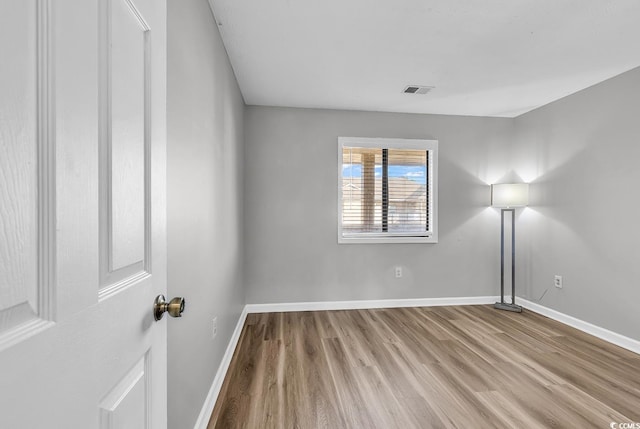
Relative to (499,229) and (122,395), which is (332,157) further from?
(122,395)

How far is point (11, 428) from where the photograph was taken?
341 millimetres

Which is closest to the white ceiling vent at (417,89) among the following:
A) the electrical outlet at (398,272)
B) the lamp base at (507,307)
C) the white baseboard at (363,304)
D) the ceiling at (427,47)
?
the ceiling at (427,47)

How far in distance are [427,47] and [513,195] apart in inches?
85.9

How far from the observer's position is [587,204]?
2961 millimetres

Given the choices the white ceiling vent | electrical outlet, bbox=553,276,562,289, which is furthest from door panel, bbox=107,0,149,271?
electrical outlet, bbox=553,276,562,289

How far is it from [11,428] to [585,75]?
12.9 ft

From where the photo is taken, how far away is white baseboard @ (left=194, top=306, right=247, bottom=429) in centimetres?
161

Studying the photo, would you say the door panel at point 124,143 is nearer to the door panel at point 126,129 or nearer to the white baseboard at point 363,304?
the door panel at point 126,129

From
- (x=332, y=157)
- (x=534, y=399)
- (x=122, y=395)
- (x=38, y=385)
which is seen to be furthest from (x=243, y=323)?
(x=38, y=385)

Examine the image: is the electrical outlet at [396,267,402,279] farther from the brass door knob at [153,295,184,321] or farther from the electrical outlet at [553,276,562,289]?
the brass door knob at [153,295,184,321]

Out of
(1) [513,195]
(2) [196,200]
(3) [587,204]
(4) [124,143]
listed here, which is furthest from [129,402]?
(1) [513,195]

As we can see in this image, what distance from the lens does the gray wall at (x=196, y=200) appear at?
1243 millimetres

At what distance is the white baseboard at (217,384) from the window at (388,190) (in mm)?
1699

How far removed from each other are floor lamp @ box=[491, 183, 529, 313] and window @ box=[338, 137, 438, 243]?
2.36 feet
